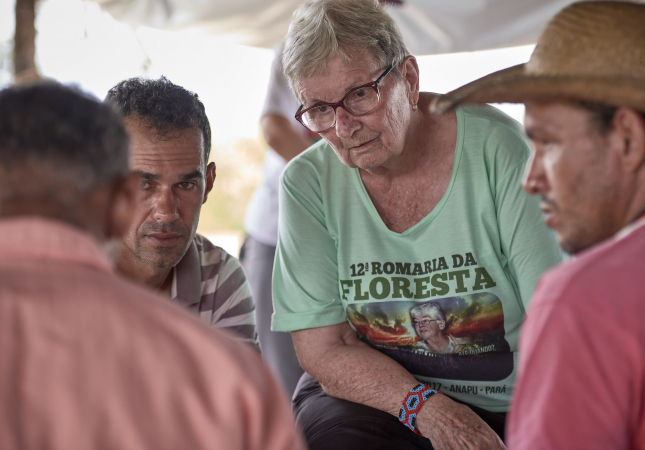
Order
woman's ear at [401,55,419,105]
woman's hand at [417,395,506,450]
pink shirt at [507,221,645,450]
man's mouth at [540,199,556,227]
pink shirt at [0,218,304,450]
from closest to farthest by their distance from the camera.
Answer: pink shirt at [0,218,304,450] → pink shirt at [507,221,645,450] → man's mouth at [540,199,556,227] → woman's hand at [417,395,506,450] → woman's ear at [401,55,419,105]

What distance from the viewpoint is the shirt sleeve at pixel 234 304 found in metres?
2.25

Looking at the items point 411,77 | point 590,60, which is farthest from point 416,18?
point 590,60

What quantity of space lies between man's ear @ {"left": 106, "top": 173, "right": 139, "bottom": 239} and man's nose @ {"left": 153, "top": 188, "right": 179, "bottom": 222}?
96 centimetres

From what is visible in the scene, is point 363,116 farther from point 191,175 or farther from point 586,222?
point 586,222

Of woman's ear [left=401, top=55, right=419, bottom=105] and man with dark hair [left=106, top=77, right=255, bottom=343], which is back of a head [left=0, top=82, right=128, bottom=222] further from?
woman's ear [left=401, top=55, right=419, bottom=105]

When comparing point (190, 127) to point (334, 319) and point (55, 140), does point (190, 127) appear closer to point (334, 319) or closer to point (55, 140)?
point (334, 319)

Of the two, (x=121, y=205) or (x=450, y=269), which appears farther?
(x=450, y=269)

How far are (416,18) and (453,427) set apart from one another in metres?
2.68

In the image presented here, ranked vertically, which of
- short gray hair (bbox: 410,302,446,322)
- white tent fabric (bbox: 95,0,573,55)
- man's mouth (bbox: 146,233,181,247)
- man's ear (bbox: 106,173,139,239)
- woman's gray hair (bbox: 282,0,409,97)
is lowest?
short gray hair (bbox: 410,302,446,322)

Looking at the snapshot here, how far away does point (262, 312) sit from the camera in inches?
119

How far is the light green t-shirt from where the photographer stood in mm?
1987

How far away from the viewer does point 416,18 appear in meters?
3.84

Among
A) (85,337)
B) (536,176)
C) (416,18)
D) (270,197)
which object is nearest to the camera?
(85,337)

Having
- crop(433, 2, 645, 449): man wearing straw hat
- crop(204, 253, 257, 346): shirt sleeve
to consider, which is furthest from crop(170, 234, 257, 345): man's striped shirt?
crop(433, 2, 645, 449): man wearing straw hat
